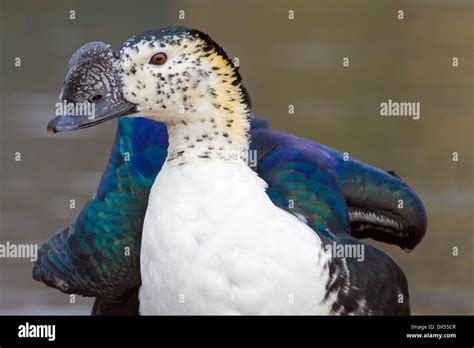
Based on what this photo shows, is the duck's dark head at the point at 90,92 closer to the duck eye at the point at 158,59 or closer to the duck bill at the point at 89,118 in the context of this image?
the duck bill at the point at 89,118

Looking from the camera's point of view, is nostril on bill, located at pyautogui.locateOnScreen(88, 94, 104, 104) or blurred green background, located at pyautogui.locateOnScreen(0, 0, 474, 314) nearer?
nostril on bill, located at pyautogui.locateOnScreen(88, 94, 104, 104)

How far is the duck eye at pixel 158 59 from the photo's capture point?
5059mm

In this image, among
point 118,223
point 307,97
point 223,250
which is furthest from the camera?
point 307,97

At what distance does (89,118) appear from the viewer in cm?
502

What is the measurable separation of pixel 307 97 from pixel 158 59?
23.3 feet

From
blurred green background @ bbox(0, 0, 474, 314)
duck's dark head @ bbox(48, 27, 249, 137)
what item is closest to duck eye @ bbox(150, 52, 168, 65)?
duck's dark head @ bbox(48, 27, 249, 137)

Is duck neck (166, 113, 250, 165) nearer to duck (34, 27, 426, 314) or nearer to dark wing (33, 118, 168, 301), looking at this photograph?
duck (34, 27, 426, 314)

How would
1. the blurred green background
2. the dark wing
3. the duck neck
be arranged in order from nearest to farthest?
1. the duck neck
2. the dark wing
3. the blurred green background

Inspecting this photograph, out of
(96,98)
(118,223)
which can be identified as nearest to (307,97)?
(118,223)

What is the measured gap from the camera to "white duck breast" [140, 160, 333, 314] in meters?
4.98

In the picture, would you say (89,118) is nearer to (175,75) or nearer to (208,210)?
(175,75)

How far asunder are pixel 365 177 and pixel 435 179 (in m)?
4.38

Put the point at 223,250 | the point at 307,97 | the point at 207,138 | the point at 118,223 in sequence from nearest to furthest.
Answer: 1. the point at 223,250
2. the point at 207,138
3. the point at 118,223
4. the point at 307,97

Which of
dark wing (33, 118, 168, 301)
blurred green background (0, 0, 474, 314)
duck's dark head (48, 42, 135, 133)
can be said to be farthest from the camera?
blurred green background (0, 0, 474, 314)
